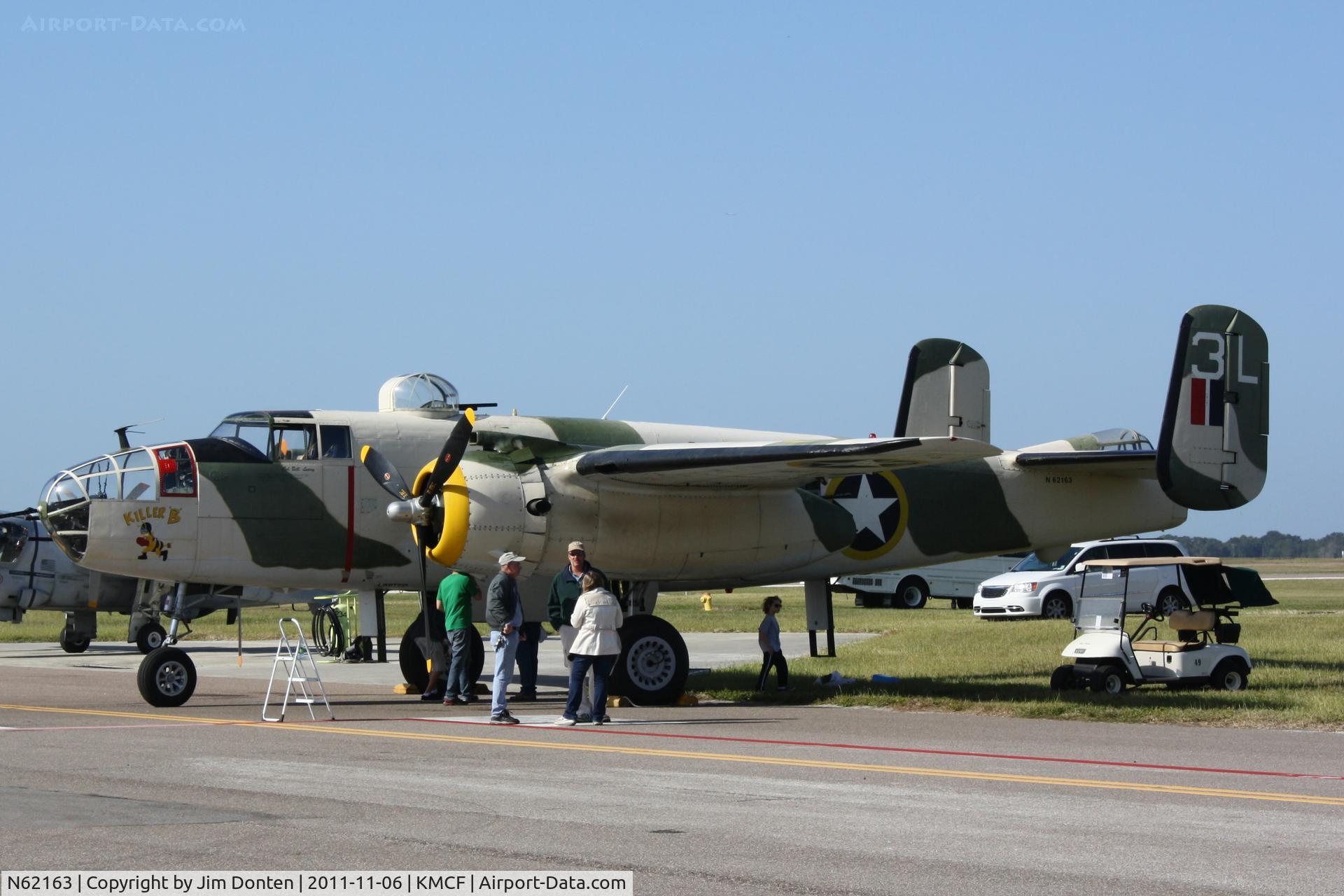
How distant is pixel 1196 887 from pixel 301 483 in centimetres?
1322

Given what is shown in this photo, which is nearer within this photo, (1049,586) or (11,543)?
(11,543)

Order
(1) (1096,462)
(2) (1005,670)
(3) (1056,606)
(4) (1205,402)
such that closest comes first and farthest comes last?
(4) (1205,402)
(1) (1096,462)
(2) (1005,670)
(3) (1056,606)

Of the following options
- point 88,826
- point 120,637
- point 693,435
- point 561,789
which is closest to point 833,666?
point 693,435

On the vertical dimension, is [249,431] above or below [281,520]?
above

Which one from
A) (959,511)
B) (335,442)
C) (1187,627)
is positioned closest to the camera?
(1187,627)

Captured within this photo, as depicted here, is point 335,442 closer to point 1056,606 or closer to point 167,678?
point 167,678

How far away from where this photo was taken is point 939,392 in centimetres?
2258

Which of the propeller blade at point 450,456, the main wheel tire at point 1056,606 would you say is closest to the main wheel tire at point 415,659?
the propeller blade at point 450,456

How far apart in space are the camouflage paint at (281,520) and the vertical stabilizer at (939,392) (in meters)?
8.80

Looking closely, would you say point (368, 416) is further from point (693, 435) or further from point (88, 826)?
point (88, 826)

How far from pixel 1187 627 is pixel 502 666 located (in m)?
8.68

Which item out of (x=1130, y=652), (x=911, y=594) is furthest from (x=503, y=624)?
(x=911, y=594)

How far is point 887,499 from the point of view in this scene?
806 inches

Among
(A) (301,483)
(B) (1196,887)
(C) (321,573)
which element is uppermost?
(A) (301,483)
